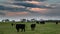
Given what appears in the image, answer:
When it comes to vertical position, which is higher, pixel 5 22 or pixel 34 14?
pixel 34 14

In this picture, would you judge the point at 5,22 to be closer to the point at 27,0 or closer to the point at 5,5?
the point at 5,5

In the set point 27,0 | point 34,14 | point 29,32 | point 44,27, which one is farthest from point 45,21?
point 27,0

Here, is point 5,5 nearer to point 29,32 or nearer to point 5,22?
point 5,22

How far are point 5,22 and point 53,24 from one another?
1.10m

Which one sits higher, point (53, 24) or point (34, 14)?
point (34, 14)

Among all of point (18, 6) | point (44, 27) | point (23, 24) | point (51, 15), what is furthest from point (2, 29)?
point (51, 15)

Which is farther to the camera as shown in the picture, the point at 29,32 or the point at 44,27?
the point at 44,27

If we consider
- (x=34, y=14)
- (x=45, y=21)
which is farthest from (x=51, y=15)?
(x=34, y=14)

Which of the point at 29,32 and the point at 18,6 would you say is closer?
the point at 29,32

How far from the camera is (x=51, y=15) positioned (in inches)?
98.9

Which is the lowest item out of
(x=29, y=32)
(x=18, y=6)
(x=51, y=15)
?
(x=29, y=32)

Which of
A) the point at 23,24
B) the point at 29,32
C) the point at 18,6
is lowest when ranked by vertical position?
the point at 29,32

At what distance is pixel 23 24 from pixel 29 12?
1.01 feet

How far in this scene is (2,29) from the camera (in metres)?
2.45
